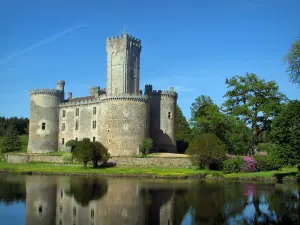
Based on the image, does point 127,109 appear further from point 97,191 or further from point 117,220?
point 117,220

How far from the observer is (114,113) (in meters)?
49.3

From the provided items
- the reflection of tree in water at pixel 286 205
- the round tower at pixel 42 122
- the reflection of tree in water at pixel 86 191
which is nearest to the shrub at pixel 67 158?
the round tower at pixel 42 122

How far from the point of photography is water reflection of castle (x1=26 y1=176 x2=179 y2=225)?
16.6m

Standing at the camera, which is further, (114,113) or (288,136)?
(114,113)

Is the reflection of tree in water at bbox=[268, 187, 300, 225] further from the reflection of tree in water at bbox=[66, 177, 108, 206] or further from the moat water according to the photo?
the reflection of tree in water at bbox=[66, 177, 108, 206]

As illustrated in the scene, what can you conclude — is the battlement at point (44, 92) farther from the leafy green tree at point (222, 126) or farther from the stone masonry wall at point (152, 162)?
the leafy green tree at point (222, 126)

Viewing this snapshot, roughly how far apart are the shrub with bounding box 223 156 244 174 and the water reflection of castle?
11.9m

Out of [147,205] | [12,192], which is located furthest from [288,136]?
[12,192]

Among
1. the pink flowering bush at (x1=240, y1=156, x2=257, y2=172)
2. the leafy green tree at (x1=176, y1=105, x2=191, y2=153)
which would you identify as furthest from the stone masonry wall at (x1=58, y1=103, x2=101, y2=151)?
the pink flowering bush at (x1=240, y1=156, x2=257, y2=172)

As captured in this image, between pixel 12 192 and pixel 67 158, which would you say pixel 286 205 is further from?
pixel 67 158

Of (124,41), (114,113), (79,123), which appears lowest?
(79,123)

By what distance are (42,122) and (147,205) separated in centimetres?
4254

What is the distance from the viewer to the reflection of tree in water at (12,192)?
21.9 meters

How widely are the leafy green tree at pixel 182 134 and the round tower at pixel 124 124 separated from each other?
12.5 m
